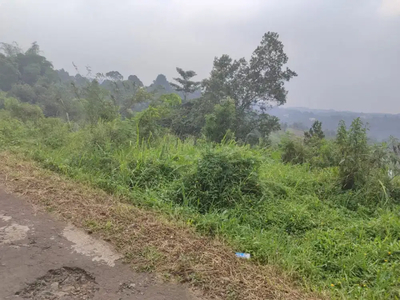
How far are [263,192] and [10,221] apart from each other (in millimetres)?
2657

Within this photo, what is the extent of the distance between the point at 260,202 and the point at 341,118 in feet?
8.89

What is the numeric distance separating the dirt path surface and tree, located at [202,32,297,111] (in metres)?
17.1

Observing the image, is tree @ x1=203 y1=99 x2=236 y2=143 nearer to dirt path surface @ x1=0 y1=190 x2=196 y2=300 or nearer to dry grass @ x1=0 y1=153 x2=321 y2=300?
dry grass @ x1=0 y1=153 x2=321 y2=300

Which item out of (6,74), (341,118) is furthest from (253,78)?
(6,74)

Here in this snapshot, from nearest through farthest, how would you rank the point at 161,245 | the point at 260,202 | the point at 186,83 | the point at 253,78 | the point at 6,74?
1. the point at 161,245
2. the point at 260,202
3. the point at 253,78
4. the point at 186,83
5. the point at 6,74

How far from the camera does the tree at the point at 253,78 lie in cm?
1881

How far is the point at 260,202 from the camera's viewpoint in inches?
127

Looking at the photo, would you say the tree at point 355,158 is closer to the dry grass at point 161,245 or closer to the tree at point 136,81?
the dry grass at point 161,245

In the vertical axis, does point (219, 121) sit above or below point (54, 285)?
above

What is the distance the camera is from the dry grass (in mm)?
1824

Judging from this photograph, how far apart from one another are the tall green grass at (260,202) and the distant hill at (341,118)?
3.22 feet

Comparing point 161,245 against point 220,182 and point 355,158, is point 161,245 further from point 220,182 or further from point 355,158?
point 355,158

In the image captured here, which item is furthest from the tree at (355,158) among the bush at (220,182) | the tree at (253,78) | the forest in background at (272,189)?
the tree at (253,78)

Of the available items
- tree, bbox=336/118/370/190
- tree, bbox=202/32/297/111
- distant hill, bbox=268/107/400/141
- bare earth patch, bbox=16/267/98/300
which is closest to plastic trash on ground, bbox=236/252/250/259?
bare earth patch, bbox=16/267/98/300
